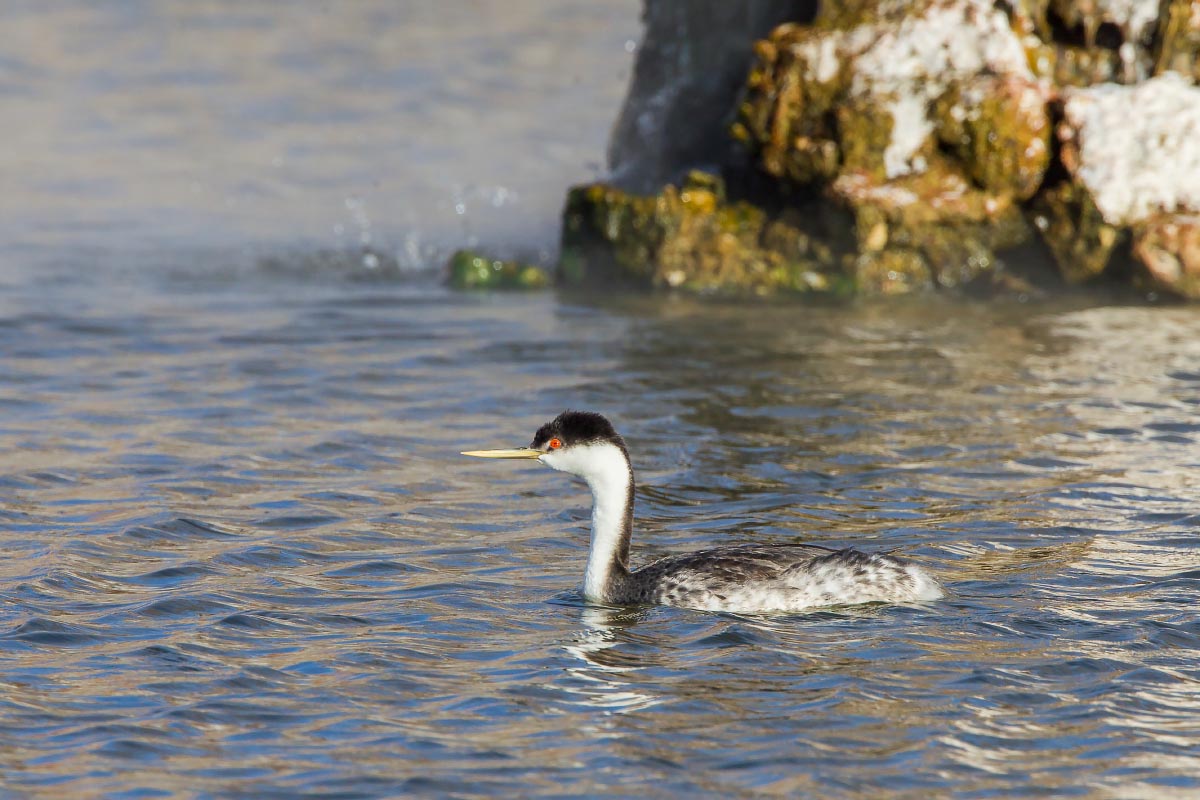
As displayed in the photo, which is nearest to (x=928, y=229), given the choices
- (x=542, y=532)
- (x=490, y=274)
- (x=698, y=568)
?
(x=490, y=274)

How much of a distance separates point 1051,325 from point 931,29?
3486 mm

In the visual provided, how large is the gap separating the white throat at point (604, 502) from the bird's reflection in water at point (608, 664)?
7.5 inches

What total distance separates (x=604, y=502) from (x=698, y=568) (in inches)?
27.3

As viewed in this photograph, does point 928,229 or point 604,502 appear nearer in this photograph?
point 604,502

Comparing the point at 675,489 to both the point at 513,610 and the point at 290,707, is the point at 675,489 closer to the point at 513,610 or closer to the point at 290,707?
the point at 513,610

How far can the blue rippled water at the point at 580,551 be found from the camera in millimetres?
6488

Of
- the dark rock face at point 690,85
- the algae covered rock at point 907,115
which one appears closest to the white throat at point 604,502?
the algae covered rock at point 907,115

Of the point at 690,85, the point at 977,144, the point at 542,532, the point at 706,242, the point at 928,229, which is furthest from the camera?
the point at 690,85

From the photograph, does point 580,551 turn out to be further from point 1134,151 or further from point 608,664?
point 1134,151

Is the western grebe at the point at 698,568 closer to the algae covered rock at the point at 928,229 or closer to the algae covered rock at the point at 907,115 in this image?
the algae covered rock at the point at 907,115

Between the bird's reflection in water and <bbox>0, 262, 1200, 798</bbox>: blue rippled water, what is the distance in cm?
2

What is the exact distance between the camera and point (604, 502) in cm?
876

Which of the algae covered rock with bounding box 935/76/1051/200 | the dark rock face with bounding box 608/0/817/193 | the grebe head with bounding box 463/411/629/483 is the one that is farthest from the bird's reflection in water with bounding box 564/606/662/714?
the dark rock face with bounding box 608/0/817/193

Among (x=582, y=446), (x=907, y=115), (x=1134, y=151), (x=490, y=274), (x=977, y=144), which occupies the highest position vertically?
(x=907, y=115)
